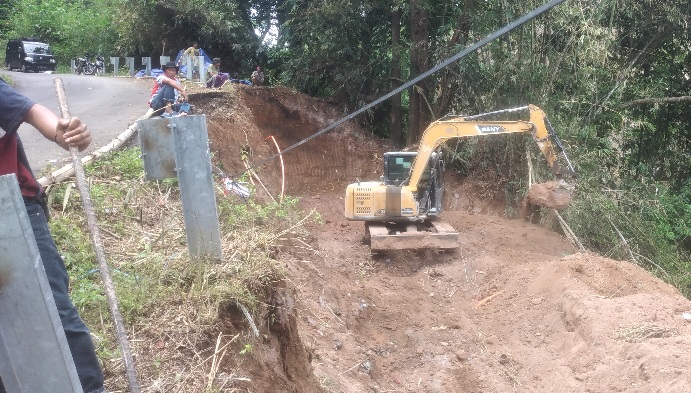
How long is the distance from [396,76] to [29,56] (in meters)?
18.6

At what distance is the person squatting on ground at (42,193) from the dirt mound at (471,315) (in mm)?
1136

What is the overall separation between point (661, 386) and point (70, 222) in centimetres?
534

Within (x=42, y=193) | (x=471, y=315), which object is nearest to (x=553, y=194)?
(x=471, y=315)

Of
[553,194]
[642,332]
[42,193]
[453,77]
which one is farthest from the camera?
[453,77]

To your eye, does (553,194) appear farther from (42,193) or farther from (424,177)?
(42,193)

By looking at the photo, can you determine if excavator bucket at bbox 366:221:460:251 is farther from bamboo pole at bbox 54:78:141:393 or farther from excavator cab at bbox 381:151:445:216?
bamboo pole at bbox 54:78:141:393

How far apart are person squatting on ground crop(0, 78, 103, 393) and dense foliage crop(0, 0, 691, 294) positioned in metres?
12.8

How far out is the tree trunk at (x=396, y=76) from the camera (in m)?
18.4

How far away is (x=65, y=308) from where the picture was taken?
298cm

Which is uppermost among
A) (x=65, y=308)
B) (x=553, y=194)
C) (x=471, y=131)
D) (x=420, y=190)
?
(x=65, y=308)

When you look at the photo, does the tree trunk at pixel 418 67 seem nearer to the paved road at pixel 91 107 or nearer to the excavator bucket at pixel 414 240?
the excavator bucket at pixel 414 240

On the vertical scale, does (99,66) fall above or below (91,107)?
above

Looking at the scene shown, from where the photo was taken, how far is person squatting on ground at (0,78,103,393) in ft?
9.61

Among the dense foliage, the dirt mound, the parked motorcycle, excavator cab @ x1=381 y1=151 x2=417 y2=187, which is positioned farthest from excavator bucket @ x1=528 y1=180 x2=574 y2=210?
the parked motorcycle
